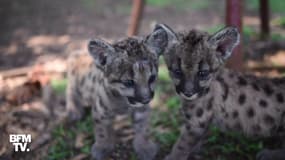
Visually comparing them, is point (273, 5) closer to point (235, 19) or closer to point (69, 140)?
point (235, 19)

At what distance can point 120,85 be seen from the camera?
5.45m

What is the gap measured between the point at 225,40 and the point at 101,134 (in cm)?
226

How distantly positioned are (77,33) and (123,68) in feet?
23.5

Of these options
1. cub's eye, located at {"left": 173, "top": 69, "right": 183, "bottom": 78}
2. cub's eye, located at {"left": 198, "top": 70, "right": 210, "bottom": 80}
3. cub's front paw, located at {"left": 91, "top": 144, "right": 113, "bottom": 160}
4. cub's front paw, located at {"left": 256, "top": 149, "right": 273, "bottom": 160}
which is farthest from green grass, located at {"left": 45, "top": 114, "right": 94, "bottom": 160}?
cub's front paw, located at {"left": 256, "top": 149, "right": 273, "bottom": 160}

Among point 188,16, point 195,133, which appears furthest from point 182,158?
point 188,16

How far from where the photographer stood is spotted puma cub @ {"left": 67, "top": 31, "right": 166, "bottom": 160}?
5.31 meters

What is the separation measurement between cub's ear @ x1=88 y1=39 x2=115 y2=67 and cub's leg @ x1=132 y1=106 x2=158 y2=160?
3.05ft

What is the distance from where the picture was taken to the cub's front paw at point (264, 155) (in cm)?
563

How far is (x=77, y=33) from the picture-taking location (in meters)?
12.2

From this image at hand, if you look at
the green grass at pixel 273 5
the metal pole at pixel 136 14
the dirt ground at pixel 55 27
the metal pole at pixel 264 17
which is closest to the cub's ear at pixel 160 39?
the dirt ground at pixel 55 27

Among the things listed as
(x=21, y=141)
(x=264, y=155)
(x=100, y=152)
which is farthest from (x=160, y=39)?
(x=21, y=141)

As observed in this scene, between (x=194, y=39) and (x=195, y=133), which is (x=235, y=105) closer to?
(x=195, y=133)

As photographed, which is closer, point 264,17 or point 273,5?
point 264,17

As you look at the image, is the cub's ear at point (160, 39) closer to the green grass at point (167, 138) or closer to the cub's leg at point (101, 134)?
the cub's leg at point (101, 134)
